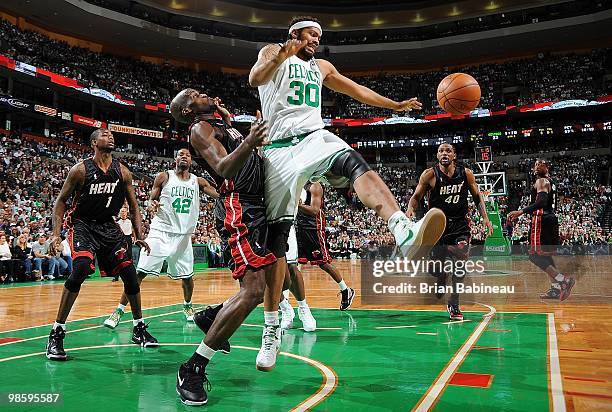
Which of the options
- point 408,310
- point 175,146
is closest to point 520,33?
point 175,146

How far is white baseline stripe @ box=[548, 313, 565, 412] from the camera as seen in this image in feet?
9.63

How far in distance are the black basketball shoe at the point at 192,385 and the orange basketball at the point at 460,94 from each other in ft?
10.6

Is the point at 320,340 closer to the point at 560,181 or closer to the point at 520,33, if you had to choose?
the point at 560,181

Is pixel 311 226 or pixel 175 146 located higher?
pixel 175 146

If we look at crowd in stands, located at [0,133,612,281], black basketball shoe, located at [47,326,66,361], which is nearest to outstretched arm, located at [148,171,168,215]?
black basketball shoe, located at [47,326,66,361]

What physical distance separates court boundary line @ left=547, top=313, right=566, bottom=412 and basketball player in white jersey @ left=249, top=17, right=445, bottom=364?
3.90ft

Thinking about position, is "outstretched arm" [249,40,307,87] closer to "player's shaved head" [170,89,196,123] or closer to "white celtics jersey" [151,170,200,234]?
"player's shaved head" [170,89,196,123]

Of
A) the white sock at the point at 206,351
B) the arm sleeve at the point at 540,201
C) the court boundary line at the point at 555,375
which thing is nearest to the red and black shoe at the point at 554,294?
the arm sleeve at the point at 540,201

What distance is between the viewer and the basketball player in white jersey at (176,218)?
6703 mm

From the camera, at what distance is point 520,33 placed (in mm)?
35969

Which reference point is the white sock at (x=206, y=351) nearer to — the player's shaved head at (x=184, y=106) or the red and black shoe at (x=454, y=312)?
the player's shaved head at (x=184, y=106)

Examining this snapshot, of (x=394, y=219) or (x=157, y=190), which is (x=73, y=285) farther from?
(x=394, y=219)

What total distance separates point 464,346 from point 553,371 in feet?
3.34

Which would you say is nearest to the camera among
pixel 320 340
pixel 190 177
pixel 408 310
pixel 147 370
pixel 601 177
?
pixel 147 370
